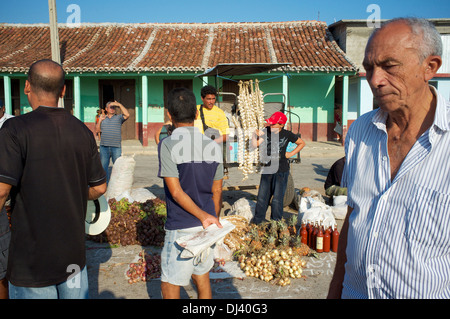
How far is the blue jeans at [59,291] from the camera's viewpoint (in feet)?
7.06

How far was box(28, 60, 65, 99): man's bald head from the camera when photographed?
226cm

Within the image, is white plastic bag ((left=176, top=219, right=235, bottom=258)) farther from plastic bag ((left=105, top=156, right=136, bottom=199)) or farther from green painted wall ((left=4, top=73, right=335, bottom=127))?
green painted wall ((left=4, top=73, right=335, bottom=127))

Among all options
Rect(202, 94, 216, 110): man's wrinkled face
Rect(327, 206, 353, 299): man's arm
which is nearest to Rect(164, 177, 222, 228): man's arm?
Rect(327, 206, 353, 299): man's arm

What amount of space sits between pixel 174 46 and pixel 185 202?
16455 millimetres

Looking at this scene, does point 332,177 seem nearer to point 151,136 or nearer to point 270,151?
point 270,151

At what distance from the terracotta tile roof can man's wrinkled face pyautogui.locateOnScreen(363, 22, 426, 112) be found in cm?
1431

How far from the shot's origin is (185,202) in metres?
2.85

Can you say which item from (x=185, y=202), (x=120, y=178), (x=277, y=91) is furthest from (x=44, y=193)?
(x=277, y=91)

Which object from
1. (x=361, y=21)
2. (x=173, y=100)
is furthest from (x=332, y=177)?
(x=361, y=21)

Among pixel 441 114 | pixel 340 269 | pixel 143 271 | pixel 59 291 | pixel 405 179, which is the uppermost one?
pixel 441 114

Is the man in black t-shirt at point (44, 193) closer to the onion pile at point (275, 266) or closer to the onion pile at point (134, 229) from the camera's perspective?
the onion pile at point (275, 266)

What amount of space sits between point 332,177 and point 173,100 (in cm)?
526

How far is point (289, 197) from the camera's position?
6.79 metres

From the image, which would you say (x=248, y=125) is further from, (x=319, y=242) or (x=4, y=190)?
(x=4, y=190)
